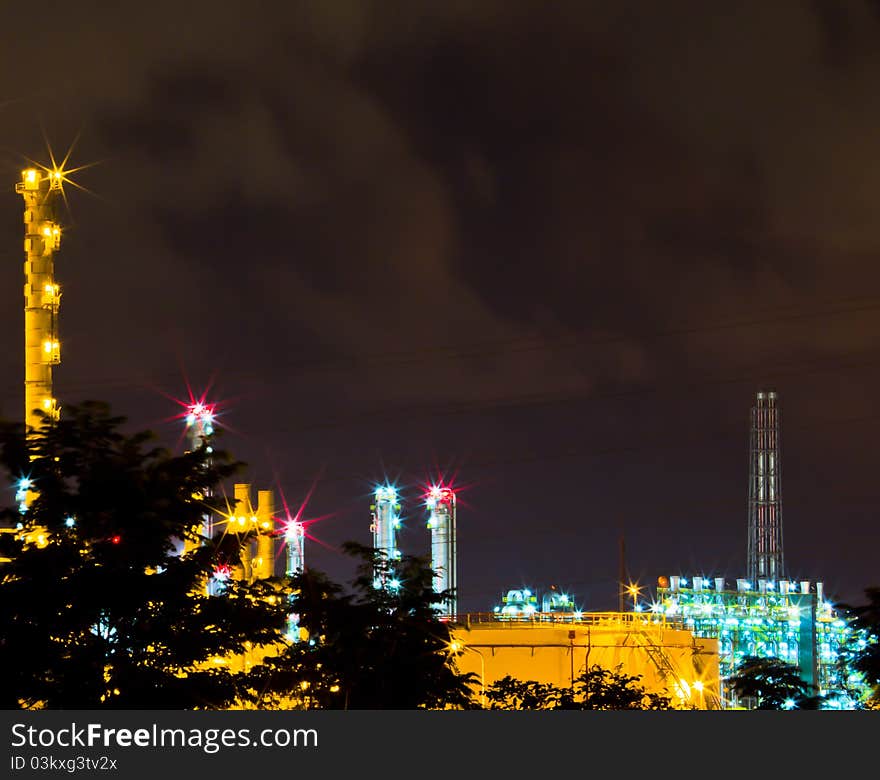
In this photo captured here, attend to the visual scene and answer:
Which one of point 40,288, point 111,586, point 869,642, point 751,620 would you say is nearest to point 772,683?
point 869,642

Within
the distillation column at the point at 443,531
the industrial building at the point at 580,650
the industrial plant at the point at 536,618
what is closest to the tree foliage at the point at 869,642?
the industrial plant at the point at 536,618

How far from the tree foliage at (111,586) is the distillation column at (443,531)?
→ 47.8 m

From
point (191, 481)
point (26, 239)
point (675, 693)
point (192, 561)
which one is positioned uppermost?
point (26, 239)

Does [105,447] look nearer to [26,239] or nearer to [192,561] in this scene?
[192,561]

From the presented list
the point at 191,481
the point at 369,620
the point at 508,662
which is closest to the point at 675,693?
the point at 508,662

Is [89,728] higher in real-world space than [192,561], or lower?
lower

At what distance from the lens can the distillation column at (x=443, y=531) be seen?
7031 centimetres

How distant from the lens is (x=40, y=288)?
5459 cm

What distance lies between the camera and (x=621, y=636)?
189ft

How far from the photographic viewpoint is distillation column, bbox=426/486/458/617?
7031 centimetres

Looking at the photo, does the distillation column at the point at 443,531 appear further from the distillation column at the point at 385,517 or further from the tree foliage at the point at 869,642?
the tree foliage at the point at 869,642

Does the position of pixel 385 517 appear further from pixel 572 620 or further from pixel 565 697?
pixel 565 697

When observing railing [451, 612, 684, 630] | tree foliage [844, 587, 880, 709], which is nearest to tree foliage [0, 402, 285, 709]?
tree foliage [844, 587, 880, 709]

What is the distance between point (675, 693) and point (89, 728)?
4484 centimetres
